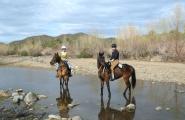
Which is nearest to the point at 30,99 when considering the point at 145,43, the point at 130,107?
the point at 130,107

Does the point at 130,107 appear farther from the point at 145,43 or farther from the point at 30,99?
the point at 145,43

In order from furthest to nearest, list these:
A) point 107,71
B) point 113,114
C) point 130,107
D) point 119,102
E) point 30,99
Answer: point 107,71 < point 30,99 < point 119,102 < point 130,107 < point 113,114

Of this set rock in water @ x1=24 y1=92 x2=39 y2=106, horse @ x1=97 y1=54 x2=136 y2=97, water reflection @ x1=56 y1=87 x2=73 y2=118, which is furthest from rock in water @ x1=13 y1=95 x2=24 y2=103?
horse @ x1=97 y1=54 x2=136 y2=97

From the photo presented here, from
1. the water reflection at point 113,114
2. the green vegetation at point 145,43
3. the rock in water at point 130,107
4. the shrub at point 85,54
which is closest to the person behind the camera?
the water reflection at point 113,114

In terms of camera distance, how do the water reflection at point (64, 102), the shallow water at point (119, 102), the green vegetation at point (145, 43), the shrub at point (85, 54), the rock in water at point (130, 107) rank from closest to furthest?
the shallow water at point (119, 102) → the water reflection at point (64, 102) → the rock in water at point (130, 107) → the green vegetation at point (145, 43) → the shrub at point (85, 54)

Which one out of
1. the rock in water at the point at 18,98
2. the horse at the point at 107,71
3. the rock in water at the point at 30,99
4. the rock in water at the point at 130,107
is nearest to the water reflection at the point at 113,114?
the rock in water at the point at 130,107

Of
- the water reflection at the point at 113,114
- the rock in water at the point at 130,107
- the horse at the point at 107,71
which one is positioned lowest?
the water reflection at the point at 113,114

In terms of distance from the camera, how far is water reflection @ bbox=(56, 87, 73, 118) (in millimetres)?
14578

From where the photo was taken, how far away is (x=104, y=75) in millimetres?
17672

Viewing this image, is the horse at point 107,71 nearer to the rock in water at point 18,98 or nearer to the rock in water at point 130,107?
the rock in water at point 130,107

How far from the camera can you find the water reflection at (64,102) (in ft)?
47.8

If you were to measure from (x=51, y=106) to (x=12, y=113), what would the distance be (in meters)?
2.36

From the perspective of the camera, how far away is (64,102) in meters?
17.1

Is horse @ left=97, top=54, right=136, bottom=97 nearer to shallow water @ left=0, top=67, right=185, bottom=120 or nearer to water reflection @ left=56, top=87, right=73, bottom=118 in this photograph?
shallow water @ left=0, top=67, right=185, bottom=120
